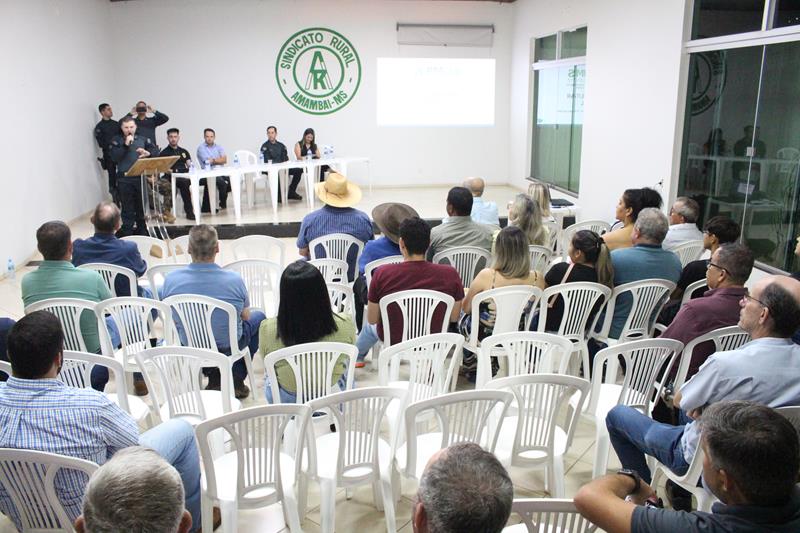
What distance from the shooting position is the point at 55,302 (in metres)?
3.19

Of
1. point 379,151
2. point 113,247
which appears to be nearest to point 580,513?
point 113,247

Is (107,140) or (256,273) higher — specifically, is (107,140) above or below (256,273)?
above

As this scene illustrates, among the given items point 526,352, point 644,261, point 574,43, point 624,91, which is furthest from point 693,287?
point 574,43

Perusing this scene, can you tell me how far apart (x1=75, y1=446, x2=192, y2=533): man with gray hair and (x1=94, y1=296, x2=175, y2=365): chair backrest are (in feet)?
6.15

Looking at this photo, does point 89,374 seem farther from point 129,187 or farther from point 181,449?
point 129,187

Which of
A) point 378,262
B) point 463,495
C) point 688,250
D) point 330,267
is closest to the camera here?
point 463,495

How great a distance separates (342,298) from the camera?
172 inches

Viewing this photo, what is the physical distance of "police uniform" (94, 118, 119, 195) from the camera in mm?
8906

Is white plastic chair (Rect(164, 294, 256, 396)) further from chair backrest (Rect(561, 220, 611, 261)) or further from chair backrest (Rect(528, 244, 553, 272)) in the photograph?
chair backrest (Rect(561, 220, 611, 261))

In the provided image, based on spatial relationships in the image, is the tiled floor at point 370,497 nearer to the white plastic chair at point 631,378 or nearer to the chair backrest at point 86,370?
the white plastic chair at point 631,378

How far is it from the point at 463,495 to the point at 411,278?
2.20 m

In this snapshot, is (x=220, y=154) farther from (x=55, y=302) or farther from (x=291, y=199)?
(x=55, y=302)

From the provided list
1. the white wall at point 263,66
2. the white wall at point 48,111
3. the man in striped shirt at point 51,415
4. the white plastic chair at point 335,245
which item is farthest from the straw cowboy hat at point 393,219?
the white wall at point 263,66

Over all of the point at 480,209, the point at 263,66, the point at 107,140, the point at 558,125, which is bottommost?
the point at 480,209
